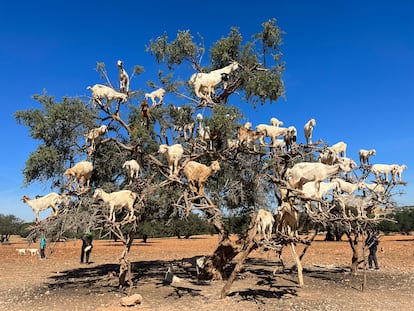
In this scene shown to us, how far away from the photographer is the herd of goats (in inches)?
396

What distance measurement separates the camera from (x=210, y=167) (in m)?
11.5

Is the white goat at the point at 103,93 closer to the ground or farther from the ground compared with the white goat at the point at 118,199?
farther from the ground

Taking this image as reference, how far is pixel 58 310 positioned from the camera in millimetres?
9953

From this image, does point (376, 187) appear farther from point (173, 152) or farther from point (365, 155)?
point (173, 152)

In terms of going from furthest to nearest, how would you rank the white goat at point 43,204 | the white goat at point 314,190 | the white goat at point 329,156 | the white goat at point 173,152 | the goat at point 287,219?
the white goat at point 329,156, the white goat at point 43,204, the white goat at point 173,152, the goat at point 287,219, the white goat at point 314,190

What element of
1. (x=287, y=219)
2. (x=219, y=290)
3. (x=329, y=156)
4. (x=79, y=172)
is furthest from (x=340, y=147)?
(x=79, y=172)

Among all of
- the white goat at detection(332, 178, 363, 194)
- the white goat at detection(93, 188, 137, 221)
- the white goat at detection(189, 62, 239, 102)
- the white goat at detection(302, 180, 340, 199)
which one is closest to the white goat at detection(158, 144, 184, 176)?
the white goat at detection(93, 188, 137, 221)

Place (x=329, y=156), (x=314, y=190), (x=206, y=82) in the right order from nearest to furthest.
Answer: (x=314, y=190) → (x=206, y=82) → (x=329, y=156)

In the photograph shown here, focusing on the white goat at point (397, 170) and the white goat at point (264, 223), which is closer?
the white goat at point (264, 223)

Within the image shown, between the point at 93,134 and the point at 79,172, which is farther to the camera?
the point at 93,134

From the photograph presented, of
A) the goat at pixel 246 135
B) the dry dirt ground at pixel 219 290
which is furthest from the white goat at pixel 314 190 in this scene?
the dry dirt ground at pixel 219 290

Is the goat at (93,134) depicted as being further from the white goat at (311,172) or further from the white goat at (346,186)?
the white goat at (346,186)

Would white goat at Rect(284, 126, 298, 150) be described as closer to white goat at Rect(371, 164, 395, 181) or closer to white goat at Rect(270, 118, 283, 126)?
white goat at Rect(270, 118, 283, 126)

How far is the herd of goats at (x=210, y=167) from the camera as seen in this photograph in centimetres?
1005
